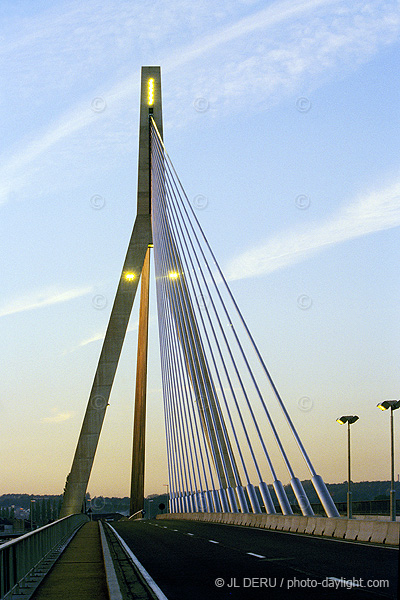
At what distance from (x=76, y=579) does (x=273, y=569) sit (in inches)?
116

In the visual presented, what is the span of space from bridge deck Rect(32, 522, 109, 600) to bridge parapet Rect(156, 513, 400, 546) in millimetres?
5765

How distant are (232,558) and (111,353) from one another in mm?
31696

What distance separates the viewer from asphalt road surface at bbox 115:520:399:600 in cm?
997

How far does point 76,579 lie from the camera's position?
12.8 m

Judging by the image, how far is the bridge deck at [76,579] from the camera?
35.2 ft

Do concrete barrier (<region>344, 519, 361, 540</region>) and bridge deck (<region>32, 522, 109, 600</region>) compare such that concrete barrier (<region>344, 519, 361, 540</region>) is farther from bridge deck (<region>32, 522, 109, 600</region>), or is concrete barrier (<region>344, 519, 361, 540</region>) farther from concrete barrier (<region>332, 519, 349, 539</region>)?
bridge deck (<region>32, 522, 109, 600</region>)

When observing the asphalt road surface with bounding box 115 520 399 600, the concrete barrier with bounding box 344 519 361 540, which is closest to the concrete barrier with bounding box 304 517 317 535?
the concrete barrier with bounding box 344 519 361 540

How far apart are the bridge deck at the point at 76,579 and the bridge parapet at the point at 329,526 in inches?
227

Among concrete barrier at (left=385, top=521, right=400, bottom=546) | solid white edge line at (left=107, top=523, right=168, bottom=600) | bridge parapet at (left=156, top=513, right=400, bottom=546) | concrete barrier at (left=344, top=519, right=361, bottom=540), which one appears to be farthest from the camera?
concrete barrier at (left=344, top=519, right=361, bottom=540)

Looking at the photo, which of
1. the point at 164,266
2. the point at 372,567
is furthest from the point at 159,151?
the point at 372,567

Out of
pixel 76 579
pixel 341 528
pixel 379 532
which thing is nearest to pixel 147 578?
pixel 76 579

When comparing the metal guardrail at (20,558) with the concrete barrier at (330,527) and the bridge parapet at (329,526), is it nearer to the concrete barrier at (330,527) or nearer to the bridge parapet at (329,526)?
the bridge parapet at (329,526)

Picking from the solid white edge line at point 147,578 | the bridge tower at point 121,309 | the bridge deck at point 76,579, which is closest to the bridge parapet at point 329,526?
the solid white edge line at point 147,578

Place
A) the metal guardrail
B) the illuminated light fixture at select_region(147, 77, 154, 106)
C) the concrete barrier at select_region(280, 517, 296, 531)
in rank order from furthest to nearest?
1. the illuminated light fixture at select_region(147, 77, 154, 106)
2. the concrete barrier at select_region(280, 517, 296, 531)
3. the metal guardrail
